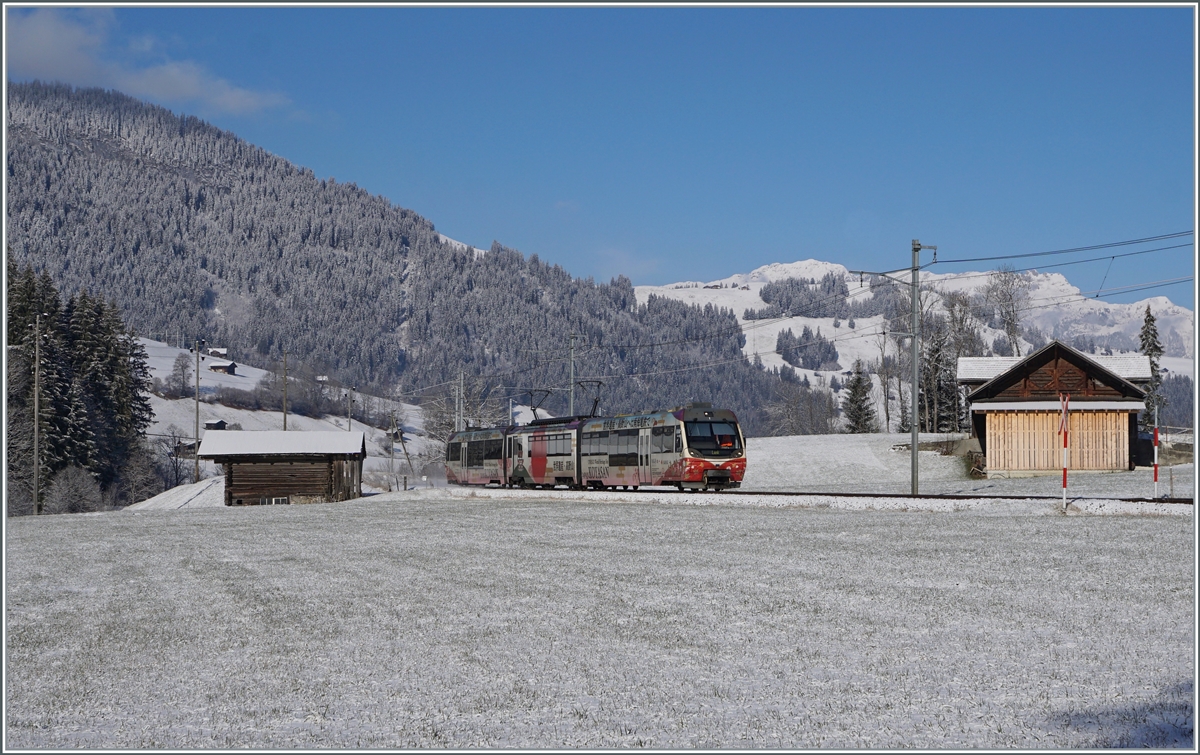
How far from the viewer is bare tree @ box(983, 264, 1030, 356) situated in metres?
84.6

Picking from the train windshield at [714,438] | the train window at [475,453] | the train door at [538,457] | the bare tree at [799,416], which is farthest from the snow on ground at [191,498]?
the bare tree at [799,416]

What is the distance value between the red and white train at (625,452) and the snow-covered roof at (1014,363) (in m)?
28.1

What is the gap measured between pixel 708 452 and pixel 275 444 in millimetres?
28708

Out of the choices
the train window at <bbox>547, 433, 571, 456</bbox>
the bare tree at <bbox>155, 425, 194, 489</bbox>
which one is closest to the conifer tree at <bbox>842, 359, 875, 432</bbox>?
the train window at <bbox>547, 433, 571, 456</bbox>

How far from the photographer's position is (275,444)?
59.1m

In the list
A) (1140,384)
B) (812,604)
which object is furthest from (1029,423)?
(812,604)

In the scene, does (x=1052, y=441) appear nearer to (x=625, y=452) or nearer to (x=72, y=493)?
(x=625, y=452)

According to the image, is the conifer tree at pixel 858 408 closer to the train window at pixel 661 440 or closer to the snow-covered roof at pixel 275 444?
the snow-covered roof at pixel 275 444

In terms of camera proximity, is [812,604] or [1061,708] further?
[812,604]

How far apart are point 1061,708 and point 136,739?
658 cm

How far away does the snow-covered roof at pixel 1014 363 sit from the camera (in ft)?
207

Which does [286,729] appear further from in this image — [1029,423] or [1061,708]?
[1029,423]

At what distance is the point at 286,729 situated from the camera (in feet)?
25.2

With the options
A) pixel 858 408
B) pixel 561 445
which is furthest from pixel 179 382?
pixel 561 445
